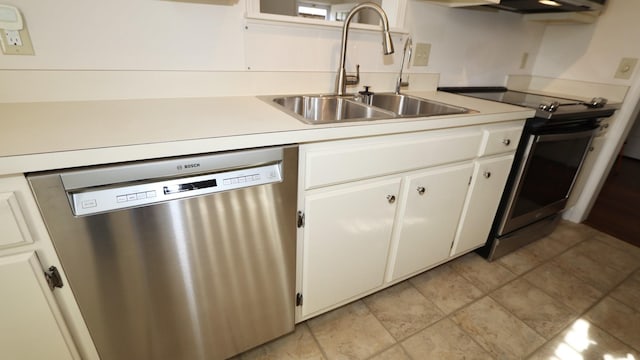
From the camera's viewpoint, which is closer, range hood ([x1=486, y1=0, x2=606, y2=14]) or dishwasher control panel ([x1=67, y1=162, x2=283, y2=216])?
dishwasher control panel ([x1=67, y1=162, x2=283, y2=216])

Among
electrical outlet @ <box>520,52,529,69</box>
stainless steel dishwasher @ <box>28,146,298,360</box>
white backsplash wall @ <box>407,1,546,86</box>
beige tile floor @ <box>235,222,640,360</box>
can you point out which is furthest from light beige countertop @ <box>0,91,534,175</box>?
electrical outlet @ <box>520,52,529,69</box>

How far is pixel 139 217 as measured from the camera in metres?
0.73

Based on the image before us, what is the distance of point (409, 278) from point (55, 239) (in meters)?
1.47

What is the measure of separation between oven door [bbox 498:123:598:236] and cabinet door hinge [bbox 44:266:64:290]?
73.5 inches

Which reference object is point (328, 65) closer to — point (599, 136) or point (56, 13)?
point (56, 13)

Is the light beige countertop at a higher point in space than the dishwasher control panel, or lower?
higher

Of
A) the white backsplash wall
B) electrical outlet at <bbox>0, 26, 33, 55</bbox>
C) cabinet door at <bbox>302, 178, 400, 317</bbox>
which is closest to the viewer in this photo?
electrical outlet at <bbox>0, 26, 33, 55</bbox>

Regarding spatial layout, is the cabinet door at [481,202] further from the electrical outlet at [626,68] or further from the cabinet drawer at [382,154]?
the electrical outlet at [626,68]

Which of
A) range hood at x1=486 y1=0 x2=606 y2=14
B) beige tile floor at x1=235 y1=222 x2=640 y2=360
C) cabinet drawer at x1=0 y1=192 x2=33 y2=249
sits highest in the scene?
range hood at x1=486 y1=0 x2=606 y2=14

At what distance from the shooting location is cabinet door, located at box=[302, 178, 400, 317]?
1046mm

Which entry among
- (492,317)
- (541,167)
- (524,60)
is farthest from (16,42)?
(524,60)

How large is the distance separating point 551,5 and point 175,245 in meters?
2.18

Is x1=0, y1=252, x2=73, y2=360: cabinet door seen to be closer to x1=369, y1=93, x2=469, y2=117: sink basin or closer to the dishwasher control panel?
the dishwasher control panel

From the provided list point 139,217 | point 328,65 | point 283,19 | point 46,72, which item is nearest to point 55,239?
point 139,217
